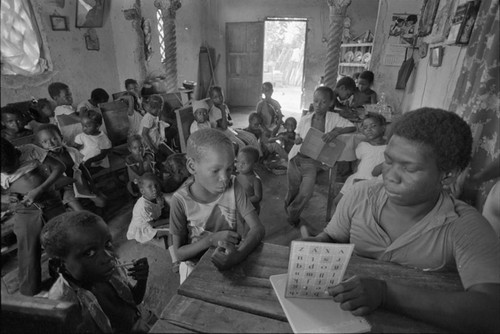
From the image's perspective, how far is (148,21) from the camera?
6457mm

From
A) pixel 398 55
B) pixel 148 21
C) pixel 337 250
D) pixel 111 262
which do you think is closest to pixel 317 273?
pixel 337 250

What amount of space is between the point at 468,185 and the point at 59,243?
2015 mm

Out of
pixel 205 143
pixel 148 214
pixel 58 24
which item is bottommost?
pixel 148 214

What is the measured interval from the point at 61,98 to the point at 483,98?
3719mm

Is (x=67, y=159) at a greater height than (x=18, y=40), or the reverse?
(x=18, y=40)

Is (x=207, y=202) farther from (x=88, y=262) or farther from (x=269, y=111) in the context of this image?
(x=269, y=111)

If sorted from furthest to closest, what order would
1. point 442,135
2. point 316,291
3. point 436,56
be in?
1. point 436,56
2. point 442,135
3. point 316,291

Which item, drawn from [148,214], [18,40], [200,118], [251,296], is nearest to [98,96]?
[200,118]

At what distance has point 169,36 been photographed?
229 inches

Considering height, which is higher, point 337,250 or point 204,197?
point 337,250

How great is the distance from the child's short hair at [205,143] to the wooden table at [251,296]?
49 centimetres

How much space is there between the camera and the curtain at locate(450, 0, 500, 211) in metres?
1.43

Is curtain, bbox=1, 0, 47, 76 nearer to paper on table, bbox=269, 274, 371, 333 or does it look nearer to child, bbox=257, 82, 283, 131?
paper on table, bbox=269, 274, 371, 333

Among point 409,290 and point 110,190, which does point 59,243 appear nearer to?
point 409,290
